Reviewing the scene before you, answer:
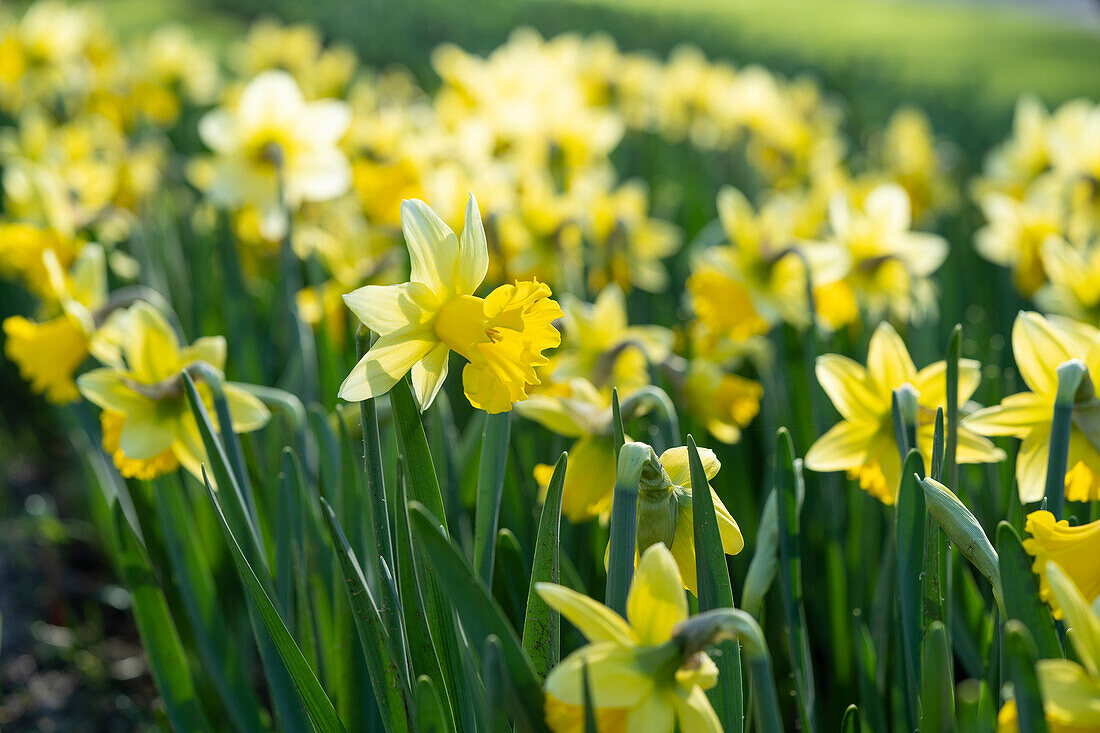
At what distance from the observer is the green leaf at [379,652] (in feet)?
2.95

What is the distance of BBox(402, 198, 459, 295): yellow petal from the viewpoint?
0.86 m

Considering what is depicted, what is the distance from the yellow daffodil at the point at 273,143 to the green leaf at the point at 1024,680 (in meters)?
1.70

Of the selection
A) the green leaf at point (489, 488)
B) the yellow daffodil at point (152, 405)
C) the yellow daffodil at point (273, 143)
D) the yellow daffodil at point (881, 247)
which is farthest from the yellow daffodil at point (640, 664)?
the yellow daffodil at point (273, 143)

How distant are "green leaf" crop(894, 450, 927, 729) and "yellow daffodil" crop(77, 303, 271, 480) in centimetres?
77

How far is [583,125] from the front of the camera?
2.83 m

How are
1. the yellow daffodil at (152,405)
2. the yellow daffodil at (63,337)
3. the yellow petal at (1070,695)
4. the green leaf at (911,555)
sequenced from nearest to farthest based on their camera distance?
the yellow petal at (1070,695)
the green leaf at (911,555)
the yellow daffodil at (152,405)
the yellow daffodil at (63,337)

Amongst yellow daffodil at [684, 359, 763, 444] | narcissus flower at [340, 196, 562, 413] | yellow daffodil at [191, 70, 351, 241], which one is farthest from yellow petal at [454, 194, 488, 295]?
yellow daffodil at [191, 70, 351, 241]

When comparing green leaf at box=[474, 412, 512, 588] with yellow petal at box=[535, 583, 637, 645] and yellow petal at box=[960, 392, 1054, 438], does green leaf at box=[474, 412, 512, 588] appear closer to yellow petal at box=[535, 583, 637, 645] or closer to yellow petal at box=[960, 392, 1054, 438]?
yellow petal at box=[535, 583, 637, 645]

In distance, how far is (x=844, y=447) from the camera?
113cm

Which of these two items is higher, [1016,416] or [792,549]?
[1016,416]

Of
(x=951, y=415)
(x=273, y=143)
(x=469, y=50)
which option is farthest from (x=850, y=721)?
(x=469, y=50)

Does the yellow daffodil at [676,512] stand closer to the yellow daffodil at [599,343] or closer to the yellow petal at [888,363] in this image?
the yellow petal at [888,363]

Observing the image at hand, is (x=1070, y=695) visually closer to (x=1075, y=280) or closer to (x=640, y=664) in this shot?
(x=640, y=664)

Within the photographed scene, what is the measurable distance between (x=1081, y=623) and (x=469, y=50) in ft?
25.0
